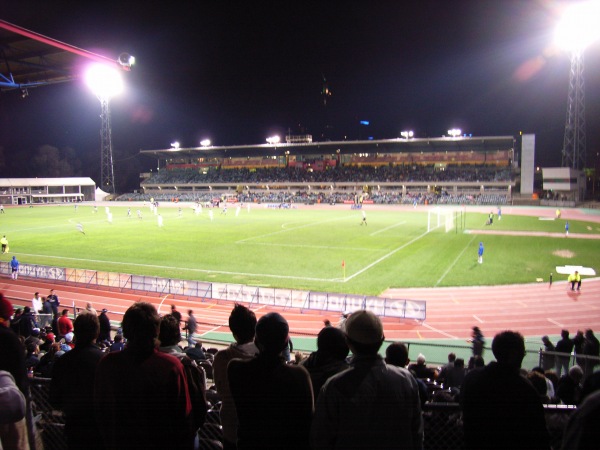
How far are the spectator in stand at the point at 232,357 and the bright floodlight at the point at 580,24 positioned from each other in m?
59.1

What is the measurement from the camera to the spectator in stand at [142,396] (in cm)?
294

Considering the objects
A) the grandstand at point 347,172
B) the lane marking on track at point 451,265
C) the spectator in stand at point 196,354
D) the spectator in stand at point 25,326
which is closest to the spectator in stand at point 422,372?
the spectator in stand at point 196,354

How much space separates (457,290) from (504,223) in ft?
106

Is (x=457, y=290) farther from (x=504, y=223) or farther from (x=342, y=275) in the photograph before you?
(x=504, y=223)

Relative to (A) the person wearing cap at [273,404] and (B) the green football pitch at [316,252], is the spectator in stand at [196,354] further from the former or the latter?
(B) the green football pitch at [316,252]

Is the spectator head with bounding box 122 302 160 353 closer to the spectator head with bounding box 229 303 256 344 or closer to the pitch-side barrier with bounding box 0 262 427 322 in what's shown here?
the spectator head with bounding box 229 303 256 344

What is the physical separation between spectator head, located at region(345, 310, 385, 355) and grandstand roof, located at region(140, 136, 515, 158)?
94.4 metres

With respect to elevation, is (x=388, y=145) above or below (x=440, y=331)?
above

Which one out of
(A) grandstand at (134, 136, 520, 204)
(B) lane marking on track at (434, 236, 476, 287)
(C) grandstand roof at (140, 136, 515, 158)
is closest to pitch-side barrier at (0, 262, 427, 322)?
(B) lane marking on track at (434, 236, 476, 287)

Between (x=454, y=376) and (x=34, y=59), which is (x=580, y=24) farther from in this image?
(x=34, y=59)

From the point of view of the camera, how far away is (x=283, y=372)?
2.99 metres

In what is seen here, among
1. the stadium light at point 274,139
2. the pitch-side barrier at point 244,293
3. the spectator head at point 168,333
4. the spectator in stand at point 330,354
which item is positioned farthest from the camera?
the stadium light at point 274,139

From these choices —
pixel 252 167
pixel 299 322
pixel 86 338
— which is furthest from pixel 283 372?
pixel 252 167

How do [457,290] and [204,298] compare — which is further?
[457,290]
